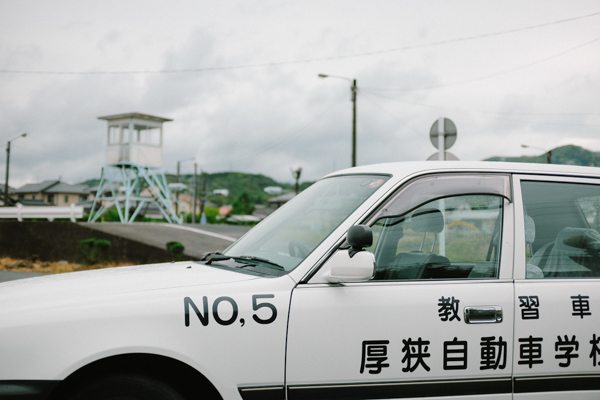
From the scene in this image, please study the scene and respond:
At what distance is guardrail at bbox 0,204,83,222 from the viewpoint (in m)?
23.4

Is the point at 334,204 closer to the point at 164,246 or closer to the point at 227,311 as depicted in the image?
the point at 227,311

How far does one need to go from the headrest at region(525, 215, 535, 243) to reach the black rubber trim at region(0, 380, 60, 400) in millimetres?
2499

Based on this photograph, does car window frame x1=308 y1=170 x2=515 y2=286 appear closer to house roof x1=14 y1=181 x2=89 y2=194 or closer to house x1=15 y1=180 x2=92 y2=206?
house x1=15 y1=180 x2=92 y2=206

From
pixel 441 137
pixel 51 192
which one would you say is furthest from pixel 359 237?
pixel 51 192

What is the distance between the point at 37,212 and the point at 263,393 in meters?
24.2

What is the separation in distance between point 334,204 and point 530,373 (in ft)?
4.38

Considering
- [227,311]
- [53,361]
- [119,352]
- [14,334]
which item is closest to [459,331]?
[227,311]

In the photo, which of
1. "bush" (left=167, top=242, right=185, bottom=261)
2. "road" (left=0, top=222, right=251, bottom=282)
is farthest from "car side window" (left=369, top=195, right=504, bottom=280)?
"road" (left=0, top=222, right=251, bottom=282)

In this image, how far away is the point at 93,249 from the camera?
58.9 ft

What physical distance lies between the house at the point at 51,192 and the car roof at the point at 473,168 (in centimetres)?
9512

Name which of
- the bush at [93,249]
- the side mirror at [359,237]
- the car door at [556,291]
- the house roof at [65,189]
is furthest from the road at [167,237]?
the house roof at [65,189]

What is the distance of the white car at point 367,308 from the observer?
2428mm

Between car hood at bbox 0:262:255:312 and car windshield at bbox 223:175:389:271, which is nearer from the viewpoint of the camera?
car hood at bbox 0:262:255:312

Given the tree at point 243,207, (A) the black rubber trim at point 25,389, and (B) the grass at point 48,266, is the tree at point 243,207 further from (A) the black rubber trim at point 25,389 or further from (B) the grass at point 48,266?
(A) the black rubber trim at point 25,389
